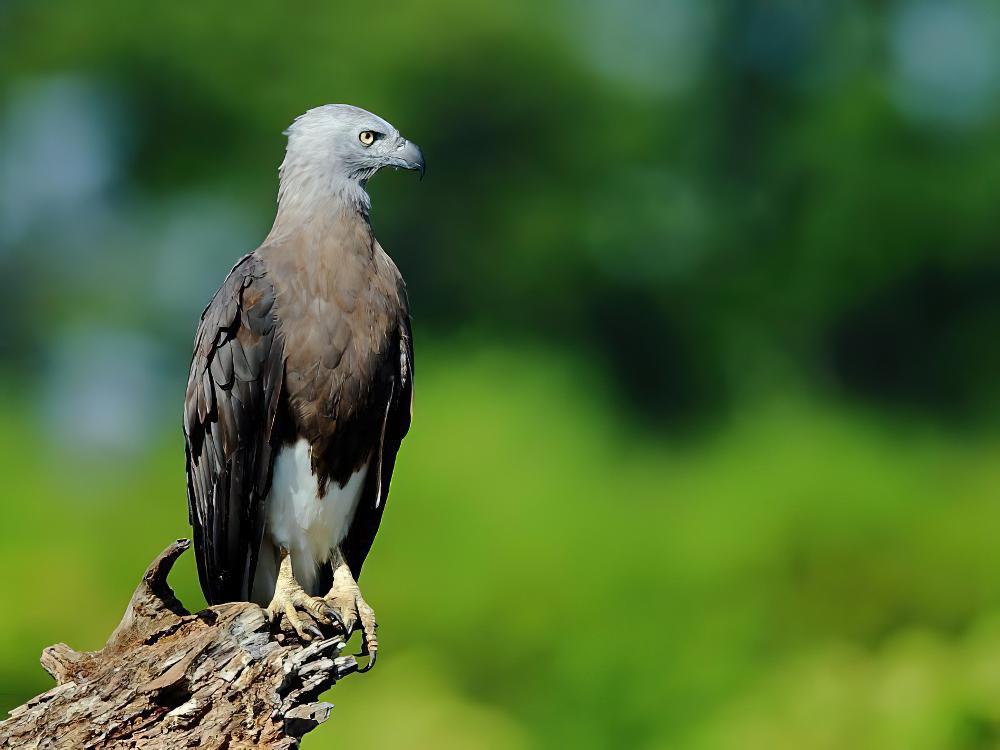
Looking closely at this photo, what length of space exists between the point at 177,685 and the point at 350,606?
0.84 m

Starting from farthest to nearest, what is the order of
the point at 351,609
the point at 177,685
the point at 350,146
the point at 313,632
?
1. the point at 350,146
2. the point at 351,609
3. the point at 313,632
4. the point at 177,685

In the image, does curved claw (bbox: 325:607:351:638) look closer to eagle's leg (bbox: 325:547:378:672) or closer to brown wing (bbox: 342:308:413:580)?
eagle's leg (bbox: 325:547:378:672)

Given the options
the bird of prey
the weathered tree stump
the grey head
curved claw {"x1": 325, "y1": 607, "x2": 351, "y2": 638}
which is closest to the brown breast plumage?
the bird of prey

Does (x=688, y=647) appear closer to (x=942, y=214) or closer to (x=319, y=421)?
(x=942, y=214)

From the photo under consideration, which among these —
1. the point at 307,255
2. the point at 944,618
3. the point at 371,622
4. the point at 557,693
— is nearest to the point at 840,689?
the point at 944,618

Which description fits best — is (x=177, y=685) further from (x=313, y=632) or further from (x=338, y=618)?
(x=338, y=618)

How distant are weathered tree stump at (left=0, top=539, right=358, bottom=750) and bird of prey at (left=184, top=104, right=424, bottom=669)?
0.34 meters

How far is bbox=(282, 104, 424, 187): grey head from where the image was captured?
4.24 metres

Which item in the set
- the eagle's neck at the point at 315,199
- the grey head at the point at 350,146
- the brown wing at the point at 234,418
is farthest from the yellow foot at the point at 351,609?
the grey head at the point at 350,146

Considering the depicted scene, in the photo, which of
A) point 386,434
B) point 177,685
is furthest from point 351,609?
point 177,685

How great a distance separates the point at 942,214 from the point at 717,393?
2012 mm

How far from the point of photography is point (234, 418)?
12.9ft

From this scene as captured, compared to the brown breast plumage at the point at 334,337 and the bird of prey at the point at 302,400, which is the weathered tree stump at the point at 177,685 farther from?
the brown breast plumage at the point at 334,337

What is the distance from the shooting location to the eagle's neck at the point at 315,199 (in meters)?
4.12
